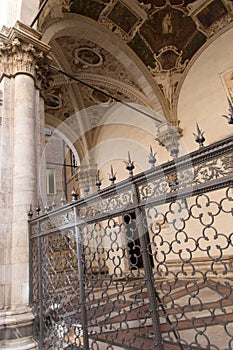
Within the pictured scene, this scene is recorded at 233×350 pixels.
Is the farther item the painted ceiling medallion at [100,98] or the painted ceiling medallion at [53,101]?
the painted ceiling medallion at [100,98]

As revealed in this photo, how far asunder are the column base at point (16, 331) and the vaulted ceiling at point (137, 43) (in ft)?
17.8

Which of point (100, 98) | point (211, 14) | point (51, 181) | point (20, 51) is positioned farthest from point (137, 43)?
point (51, 181)

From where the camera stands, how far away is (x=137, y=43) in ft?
25.5

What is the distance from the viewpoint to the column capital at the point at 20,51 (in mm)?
3932

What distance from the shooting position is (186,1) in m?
7.10

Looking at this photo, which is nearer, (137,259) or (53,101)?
(137,259)

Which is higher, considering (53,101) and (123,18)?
(123,18)

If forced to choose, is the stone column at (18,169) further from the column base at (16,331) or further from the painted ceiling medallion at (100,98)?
the painted ceiling medallion at (100,98)

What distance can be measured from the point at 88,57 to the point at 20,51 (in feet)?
14.8

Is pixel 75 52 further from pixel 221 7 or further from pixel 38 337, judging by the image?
pixel 38 337

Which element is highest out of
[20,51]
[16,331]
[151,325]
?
[20,51]

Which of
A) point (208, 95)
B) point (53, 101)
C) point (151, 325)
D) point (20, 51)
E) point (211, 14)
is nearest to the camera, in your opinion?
point (151, 325)

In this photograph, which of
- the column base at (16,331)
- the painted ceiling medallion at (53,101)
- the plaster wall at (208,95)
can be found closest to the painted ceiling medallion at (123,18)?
the plaster wall at (208,95)

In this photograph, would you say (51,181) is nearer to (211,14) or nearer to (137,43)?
(137,43)
